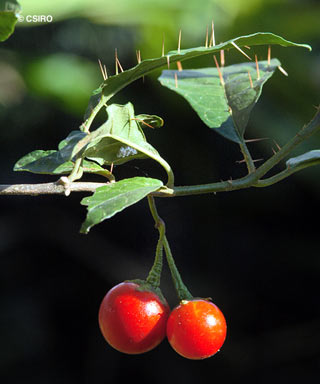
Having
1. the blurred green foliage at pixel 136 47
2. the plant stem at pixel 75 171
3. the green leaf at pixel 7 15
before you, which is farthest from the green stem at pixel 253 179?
the blurred green foliage at pixel 136 47

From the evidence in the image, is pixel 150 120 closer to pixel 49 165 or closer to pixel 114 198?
pixel 49 165

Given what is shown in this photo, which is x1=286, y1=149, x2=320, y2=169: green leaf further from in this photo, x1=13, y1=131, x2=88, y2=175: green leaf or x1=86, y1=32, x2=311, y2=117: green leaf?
x1=13, y1=131, x2=88, y2=175: green leaf

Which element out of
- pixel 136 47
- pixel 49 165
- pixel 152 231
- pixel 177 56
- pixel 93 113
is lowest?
pixel 152 231

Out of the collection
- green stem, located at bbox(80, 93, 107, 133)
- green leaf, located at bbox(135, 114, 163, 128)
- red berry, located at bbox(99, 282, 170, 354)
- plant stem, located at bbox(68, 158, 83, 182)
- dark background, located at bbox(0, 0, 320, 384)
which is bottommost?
dark background, located at bbox(0, 0, 320, 384)

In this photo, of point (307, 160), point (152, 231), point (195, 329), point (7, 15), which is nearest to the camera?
point (7, 15)

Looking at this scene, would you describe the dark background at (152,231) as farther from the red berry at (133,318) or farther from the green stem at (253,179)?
the green stem at (253,179)

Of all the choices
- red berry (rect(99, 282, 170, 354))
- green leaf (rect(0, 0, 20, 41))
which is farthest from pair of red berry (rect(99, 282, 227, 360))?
green leaf (rect(0, 0, 20, 41))

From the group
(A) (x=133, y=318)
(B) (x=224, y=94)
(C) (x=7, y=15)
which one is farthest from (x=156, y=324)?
(C) (x=7, y=15)
